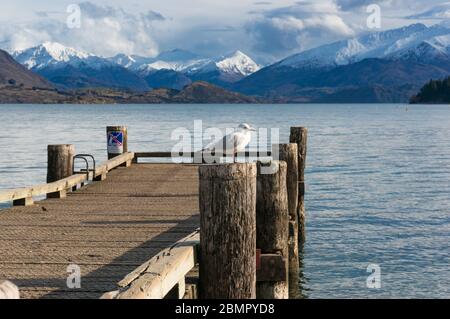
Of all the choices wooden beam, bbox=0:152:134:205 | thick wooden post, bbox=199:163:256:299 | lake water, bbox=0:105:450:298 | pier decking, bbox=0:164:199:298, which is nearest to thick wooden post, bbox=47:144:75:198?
wooden beam, bbox=0:152:134:205

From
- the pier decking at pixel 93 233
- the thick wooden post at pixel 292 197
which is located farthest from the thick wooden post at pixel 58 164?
the thick wooden post at pixel 292 197

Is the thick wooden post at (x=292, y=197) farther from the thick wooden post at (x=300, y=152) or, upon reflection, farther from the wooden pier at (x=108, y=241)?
the thick wooden post at (x=300, y=152)

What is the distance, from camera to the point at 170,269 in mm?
7285

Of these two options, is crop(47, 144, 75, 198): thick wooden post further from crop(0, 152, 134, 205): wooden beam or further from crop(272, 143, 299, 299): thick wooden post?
crop(272, 143, 299, 299): thick wooden post

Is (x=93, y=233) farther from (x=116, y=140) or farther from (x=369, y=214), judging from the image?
(x=369, y=214)

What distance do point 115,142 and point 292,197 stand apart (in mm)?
8162

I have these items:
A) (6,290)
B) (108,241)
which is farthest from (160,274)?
(108,241)

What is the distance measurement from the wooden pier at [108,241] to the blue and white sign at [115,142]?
13.2ft

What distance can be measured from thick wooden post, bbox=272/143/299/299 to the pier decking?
2.14 m

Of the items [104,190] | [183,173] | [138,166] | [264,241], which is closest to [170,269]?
[264,241]

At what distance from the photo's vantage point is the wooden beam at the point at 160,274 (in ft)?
21.5

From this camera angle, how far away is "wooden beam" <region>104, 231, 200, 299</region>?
654 cm
